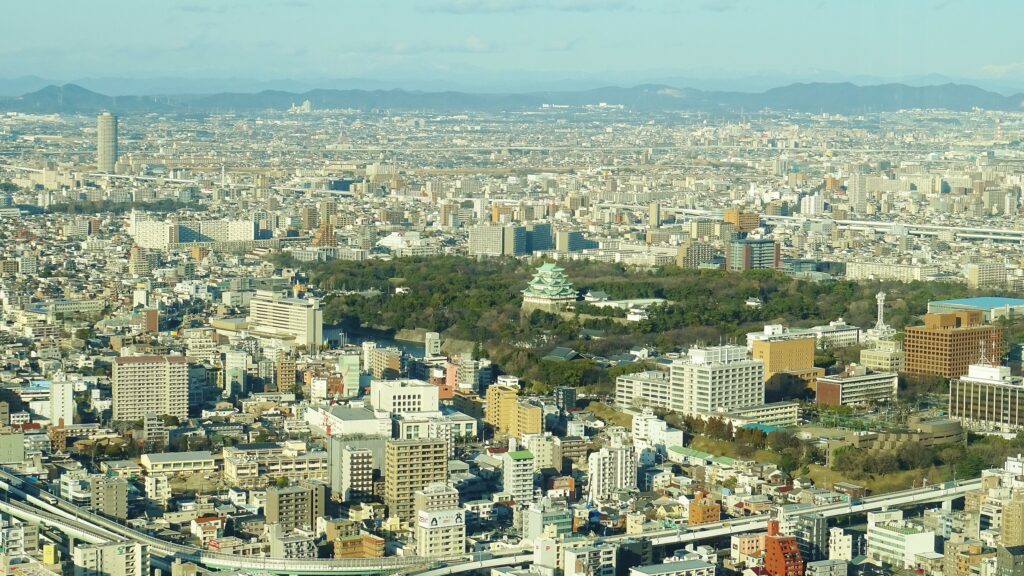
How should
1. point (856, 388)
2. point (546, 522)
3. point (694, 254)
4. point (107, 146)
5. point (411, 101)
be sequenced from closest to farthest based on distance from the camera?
point (546, 522), point (856, 388), point (694, 254), point (107, 146), point (411, 101)

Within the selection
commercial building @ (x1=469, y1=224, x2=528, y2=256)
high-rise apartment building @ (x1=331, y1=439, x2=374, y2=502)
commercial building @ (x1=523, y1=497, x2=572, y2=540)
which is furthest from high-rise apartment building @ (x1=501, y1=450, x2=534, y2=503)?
commercial building @ (x1=469, y1=224, x2=528, y2=256)

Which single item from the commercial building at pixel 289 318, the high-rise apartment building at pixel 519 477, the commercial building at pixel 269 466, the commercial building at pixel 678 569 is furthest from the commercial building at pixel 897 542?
the commercial building at pixel 289 318

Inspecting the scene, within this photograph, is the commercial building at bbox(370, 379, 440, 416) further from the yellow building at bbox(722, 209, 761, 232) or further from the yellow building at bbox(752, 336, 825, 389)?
the yellow building at bbox(722, 209, 761, 232)

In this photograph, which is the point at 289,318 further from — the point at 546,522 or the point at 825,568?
the point at 825,568

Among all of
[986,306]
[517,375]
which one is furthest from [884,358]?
[986,306]

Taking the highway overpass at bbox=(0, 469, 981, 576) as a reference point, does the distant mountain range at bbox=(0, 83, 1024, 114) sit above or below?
above

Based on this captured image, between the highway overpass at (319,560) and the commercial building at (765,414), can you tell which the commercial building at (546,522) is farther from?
the commercial building at (765,414)
